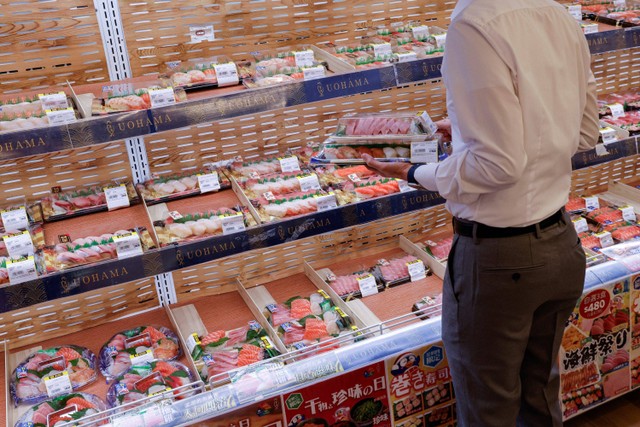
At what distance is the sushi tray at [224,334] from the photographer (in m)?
2.84

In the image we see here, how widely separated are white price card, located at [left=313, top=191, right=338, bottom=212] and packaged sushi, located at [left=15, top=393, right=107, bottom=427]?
1.17m

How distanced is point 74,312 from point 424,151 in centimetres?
175

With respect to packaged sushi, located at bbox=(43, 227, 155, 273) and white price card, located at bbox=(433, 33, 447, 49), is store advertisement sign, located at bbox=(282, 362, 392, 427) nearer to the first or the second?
packaged sushi, located at bbox=(43, 227, 155, 273)

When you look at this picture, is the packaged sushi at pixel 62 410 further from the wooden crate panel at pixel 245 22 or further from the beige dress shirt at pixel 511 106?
the beige dress shirt at pixel 511 106

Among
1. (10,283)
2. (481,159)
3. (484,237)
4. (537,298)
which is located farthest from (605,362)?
(10,283)

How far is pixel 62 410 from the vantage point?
257 centimetres

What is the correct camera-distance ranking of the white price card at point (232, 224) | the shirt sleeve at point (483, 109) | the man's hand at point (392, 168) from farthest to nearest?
1. the white price card at point (232, 224)
2. the man's hand at point (392, 168)
3. the shirt sleeve at point (483, 109)

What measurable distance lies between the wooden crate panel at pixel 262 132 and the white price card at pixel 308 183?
1.01ft

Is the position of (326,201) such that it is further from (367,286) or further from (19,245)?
(19,245)

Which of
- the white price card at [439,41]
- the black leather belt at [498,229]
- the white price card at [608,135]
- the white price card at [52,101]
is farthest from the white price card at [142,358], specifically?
the white price card at [608,135]

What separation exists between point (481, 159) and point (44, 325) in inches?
86.8

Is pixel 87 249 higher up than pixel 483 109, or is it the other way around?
pixel 483 109

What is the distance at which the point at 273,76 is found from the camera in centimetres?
296

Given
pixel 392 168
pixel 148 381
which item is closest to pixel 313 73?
pixel 392 168
